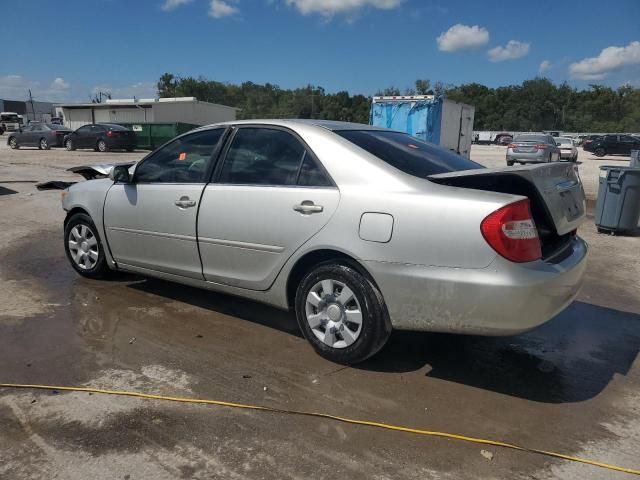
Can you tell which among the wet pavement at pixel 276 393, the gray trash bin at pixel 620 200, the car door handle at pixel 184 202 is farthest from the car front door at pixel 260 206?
the gray trash bin at pixel 620 200

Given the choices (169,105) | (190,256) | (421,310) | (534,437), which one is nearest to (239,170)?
(190,256)

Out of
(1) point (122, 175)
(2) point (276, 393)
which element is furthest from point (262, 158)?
(2) point (276, 393)

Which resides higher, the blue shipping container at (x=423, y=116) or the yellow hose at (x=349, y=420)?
the blue shipping container at (x=423, y=116)

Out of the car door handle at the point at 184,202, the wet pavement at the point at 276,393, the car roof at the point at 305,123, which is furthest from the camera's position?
the car door handle at the point at 184,202

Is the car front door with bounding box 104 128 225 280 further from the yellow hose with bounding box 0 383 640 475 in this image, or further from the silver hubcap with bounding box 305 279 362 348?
the yellow hose with bounding box 0 383 640 475

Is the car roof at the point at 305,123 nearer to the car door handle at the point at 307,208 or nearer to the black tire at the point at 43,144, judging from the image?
the car door handle at the point at 307,208

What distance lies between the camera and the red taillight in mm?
2953

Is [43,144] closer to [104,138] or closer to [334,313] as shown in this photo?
[104,138]

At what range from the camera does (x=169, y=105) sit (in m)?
35.2

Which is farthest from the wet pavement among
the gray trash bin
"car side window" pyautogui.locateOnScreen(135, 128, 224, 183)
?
the gray trash bin

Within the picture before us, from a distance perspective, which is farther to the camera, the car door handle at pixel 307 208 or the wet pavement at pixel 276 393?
the car door handle at pixel 307 208

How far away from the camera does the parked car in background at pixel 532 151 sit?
22891 mm

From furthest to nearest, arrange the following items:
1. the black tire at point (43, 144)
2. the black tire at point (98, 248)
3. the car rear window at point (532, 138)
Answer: the black tire at point (43, 144) → the car rear window at point (532, 138) → the black tire at point (98, 248)

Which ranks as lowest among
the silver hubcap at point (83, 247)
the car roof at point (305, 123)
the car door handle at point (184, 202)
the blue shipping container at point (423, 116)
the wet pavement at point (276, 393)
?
the wet pavement at point (276, 393)
